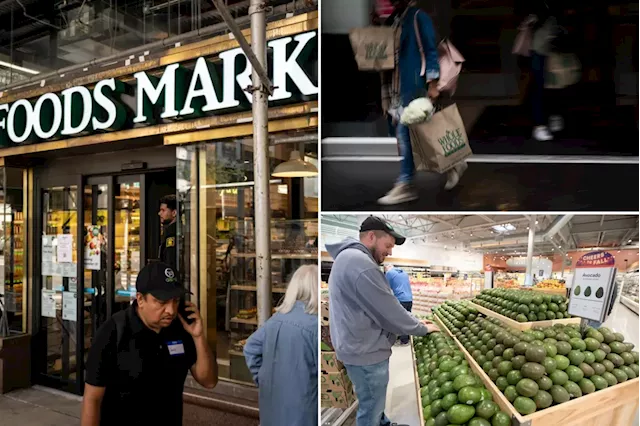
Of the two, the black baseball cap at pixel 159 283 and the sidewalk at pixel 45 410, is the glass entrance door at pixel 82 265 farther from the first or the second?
the black baseball cap at pixel 159 283

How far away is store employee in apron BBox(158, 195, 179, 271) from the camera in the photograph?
15.5 feet

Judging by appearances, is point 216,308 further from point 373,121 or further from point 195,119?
point 373,121

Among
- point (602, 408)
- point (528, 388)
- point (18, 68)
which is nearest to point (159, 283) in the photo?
point (528, 388)

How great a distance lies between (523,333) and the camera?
2.41 m

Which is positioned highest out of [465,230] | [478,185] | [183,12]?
[183,12]

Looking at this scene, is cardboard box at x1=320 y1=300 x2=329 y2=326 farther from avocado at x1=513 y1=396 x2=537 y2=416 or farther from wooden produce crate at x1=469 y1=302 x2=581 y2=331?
avocado at x1=513 y1=396 x2=537 y2=416

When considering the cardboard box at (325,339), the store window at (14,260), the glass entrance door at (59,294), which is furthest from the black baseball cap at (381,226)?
the store window at (14,260)

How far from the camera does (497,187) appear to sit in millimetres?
2385

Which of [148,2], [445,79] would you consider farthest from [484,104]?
[148,2]

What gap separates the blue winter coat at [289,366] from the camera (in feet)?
9.18

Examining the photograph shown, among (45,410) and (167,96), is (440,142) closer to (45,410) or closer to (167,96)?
(167,96)

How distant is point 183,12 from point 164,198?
1816 millimetres

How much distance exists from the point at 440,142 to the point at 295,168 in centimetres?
188

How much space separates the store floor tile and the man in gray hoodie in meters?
0.17
